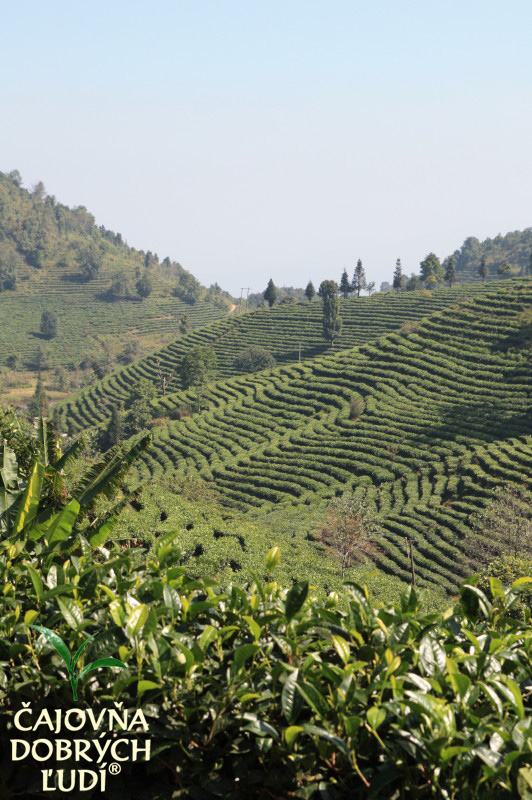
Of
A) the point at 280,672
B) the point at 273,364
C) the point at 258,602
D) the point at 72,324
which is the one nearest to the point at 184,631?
the point at 258,602

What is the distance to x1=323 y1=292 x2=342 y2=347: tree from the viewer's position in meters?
75.8

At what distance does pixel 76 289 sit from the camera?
135500 mm

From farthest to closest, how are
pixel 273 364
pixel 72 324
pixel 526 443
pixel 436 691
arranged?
pixel 72 324
pixel 273 364
pixel 526 443
pixel 436 691

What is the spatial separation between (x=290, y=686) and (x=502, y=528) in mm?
28630

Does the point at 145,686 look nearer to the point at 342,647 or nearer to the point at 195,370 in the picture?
the point at 342,647

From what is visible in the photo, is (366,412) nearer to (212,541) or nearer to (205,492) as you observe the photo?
(205,492)

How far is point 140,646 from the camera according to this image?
2.56m

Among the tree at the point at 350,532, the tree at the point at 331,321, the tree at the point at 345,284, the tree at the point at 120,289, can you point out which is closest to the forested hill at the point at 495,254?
the tree at the point at 345,284

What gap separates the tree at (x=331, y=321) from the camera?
7581cm

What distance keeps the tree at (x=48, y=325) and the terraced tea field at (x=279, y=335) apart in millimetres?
34107

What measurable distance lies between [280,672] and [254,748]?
12.0 inches

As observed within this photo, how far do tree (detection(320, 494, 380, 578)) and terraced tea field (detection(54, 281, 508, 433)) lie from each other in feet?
149

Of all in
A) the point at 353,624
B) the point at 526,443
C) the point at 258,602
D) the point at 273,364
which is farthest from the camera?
the point at 273,364

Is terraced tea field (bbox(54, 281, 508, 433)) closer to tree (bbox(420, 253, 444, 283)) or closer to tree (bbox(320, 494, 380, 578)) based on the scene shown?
tree (bbox(420, 253, 444, 283))
